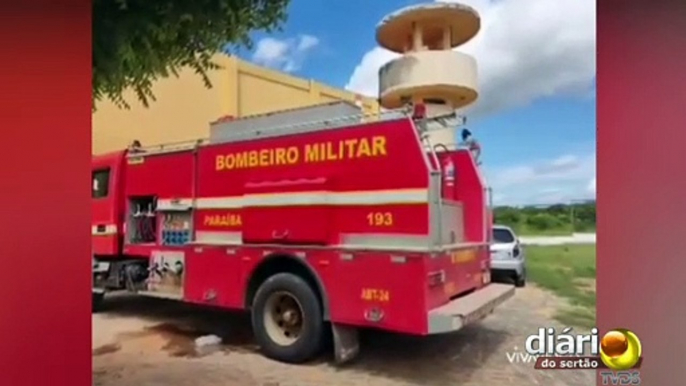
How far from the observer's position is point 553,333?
1930 millimetres

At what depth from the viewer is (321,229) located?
2.12 metres

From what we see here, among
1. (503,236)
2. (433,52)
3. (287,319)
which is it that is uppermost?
(433,52)

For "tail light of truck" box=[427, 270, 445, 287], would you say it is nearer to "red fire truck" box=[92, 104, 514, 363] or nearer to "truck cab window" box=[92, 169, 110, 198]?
"red fire truck" box=[92, 104, 514, 363]

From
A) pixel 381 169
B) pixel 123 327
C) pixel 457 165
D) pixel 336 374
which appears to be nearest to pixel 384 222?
pixel 381 169

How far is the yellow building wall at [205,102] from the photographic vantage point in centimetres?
205

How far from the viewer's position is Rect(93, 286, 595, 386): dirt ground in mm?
1997

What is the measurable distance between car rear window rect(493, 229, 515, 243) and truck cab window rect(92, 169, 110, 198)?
1.71 meters

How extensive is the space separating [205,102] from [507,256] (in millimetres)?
1436

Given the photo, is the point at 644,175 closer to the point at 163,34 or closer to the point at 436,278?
the point at 436,278

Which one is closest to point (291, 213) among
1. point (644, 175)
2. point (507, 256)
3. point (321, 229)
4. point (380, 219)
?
point (321, 229)

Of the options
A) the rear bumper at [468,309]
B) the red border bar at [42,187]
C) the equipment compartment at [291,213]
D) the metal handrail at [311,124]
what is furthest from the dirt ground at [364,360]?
the metal handrail at [311,124]

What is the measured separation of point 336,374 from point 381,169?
2.85 ft

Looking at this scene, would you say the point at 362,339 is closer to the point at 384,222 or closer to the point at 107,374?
the point at 384,222

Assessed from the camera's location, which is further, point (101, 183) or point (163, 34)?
point (101, 183)
